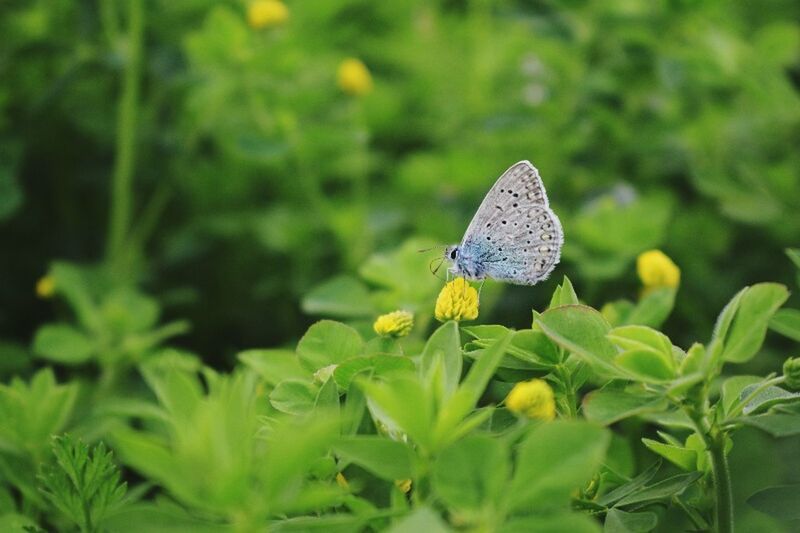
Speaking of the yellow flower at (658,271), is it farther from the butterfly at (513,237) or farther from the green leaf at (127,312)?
the green leaf at (127,312)

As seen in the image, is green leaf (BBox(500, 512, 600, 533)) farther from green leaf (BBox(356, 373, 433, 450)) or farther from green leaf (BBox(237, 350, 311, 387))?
green leaf (BBox(237, 350, 311, 387))

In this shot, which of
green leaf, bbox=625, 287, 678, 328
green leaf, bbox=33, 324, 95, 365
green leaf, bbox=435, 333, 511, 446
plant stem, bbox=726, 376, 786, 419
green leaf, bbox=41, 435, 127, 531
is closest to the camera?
green leaf, bbox=435, 333, 511, 446

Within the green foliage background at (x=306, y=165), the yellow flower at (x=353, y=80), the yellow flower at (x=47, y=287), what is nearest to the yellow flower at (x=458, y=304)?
the green foliage background at (x=306, y=165)

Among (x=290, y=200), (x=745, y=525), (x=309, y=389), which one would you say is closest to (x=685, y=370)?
(x=309, y=389)

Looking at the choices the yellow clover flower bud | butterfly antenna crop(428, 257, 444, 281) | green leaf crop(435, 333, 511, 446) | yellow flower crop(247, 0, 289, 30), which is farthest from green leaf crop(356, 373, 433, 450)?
yellow flower crop(247, 0, 289, 30)

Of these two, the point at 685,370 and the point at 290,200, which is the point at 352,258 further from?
the point at 685,370

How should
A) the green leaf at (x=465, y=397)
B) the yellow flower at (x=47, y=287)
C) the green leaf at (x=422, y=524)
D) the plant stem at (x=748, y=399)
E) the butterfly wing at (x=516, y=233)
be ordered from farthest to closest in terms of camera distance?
the yellow flower at (x=47, y=287) < the butterfly wing at (x=516, y=233) < the plant stem at (x=748, y=399) < the green leaf at (x=465, y=397) < the green leaf at (x=422, y=524)
